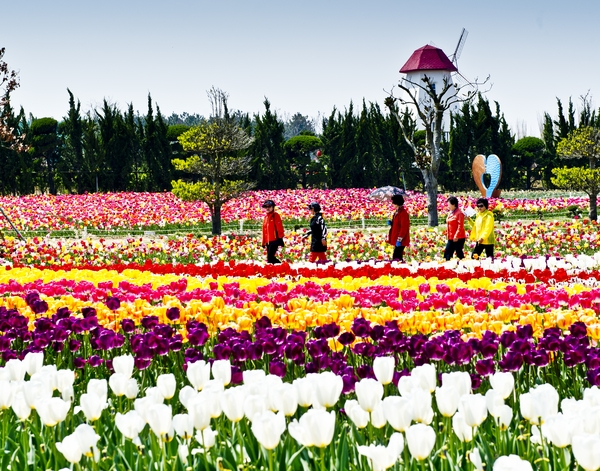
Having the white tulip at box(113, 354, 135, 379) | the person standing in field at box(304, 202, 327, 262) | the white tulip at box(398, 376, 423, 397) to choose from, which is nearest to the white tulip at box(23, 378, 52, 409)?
the white tulip at box(113, 354, 135, 379)

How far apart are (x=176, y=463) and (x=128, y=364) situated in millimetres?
810

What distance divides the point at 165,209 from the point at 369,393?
26.3m

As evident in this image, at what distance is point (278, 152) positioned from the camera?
42.2 metres

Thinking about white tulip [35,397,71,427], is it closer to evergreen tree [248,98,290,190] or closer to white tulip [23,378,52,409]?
white tulip [23,378,52,409]

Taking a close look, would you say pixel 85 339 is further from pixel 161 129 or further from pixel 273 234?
pixel 161 129

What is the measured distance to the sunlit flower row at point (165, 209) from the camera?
83.8ft

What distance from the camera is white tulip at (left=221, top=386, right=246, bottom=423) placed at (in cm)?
312

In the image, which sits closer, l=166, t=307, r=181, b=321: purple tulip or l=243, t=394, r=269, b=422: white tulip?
l=243, t=394, r=269, b=422: white tulip

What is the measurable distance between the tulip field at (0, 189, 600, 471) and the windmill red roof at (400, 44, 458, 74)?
5110cm

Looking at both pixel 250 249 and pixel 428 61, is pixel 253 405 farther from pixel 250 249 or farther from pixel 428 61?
pixel 428 61

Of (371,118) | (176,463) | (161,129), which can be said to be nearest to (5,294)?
(176,463)

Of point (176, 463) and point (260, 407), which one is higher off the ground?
point (260, 407)

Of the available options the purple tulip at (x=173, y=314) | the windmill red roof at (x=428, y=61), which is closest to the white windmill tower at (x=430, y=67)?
the windmill red roof at (x=428, y=61)

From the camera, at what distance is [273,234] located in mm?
13352
